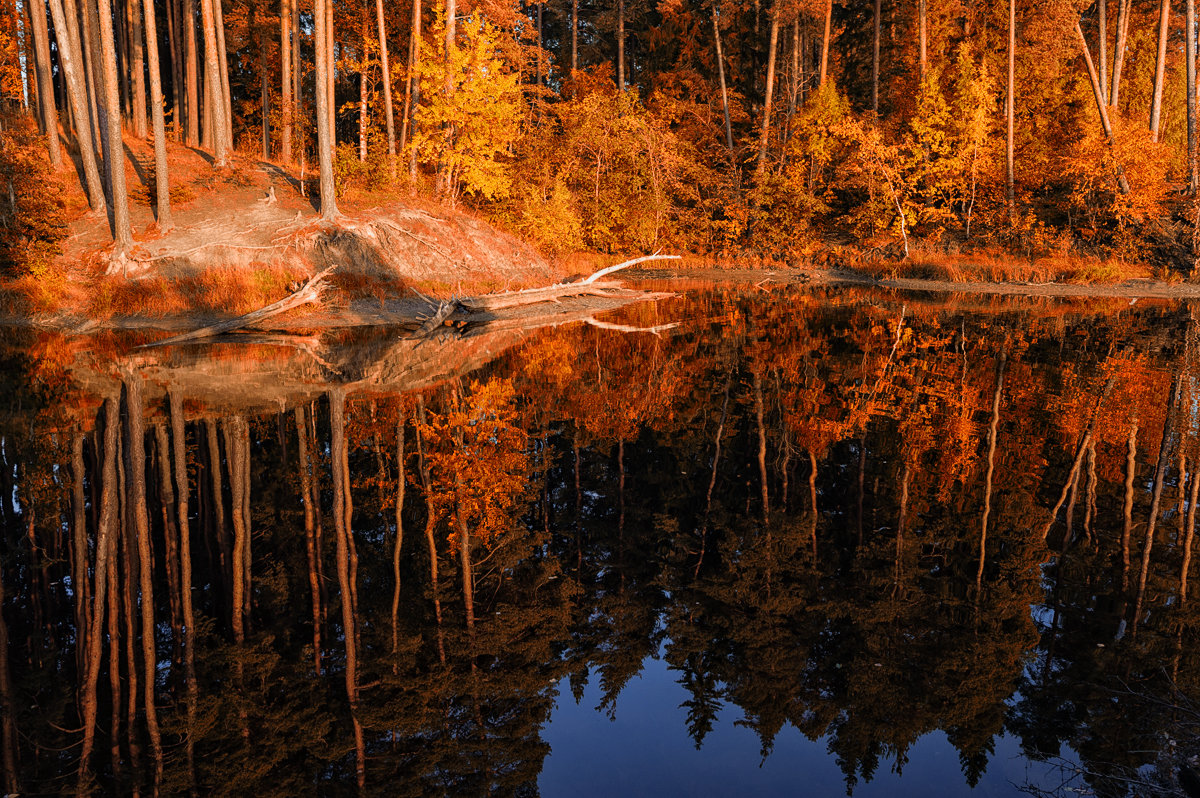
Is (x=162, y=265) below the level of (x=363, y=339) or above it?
above

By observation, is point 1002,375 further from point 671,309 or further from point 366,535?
point 671,309

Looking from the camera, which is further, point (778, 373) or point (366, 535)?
point (778, 373)

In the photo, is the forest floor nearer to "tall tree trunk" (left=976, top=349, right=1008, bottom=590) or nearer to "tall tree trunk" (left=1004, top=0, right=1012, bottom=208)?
"tall tree trunk" (left=1004, top=0, right=1012, bottom=208)

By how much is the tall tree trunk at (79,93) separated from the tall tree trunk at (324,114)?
6900 millimetres

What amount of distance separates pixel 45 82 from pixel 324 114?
10.9m

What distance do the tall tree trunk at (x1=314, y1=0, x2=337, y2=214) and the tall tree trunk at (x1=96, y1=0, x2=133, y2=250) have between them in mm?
5896

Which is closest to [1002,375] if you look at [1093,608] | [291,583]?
[1093,608]

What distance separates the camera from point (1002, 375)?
16.2 metres

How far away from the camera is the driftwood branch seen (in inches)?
796

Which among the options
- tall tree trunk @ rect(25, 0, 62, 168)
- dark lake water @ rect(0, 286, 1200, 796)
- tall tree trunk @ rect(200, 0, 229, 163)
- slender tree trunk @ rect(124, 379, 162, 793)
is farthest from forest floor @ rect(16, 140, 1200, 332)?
slender tree trunk @ rect(124, 379, 162, 793)

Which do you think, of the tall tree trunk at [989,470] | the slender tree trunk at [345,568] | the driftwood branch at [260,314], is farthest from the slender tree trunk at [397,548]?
the driftwood branch at [260,314]

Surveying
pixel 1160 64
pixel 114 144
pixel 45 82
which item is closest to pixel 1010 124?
pixel 1160 64

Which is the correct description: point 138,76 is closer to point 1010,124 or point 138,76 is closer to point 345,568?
point 345,568

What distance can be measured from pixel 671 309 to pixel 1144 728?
26.5 m
